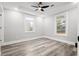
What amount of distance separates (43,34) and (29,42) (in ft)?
1.25

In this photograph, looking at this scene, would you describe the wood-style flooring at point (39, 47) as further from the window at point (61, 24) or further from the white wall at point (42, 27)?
the window at point (61, 24)

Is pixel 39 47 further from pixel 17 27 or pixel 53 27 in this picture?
pixel 17 27

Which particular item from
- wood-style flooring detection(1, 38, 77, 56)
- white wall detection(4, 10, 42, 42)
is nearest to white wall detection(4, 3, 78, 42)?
white wall detection(4, 10, 42, 42)

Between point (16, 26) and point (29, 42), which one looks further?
point (16, 26)

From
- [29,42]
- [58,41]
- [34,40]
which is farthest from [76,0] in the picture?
[29,42]

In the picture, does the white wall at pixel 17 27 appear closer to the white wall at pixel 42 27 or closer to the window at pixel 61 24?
the white wall at pixel 42 27

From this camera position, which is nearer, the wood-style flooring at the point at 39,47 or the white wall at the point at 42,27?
the white wall at the point at 42,27

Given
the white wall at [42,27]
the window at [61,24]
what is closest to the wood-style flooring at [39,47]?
the white wall at [42,27]

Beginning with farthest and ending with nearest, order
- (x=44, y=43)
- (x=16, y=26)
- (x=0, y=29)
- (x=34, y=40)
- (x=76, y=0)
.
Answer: (x=16, y=26) → (x=44, y=43) → (x=34, y=40) → (x=0, y=29) → (x=76, y=0)

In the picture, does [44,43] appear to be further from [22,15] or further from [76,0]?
[76,0]

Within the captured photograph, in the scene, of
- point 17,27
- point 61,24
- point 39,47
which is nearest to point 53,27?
point 61,24

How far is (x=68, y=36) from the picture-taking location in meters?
1.53

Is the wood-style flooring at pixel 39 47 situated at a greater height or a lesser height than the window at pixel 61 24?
lesser

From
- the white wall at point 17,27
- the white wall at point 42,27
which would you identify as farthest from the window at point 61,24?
the white wall at point 17,27
